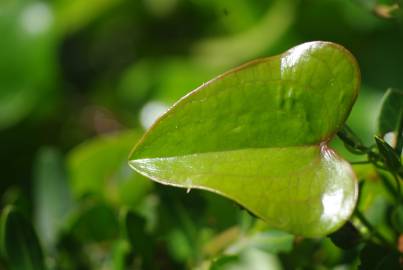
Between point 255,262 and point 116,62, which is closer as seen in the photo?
point 255,262

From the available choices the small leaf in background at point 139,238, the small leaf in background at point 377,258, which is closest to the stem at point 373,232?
the small leaf in background at point 377,258

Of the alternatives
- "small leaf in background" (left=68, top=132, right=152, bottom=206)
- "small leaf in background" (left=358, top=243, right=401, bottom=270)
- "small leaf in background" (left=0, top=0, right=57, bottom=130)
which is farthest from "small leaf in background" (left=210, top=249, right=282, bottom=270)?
"small leaf in background" (left=0, top=0, right=57, bottom=130)

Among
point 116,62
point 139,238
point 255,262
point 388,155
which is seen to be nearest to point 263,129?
point 388,155

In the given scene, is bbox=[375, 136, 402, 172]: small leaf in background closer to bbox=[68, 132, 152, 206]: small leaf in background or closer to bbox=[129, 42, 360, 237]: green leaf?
bbox=[129, 42, 360, 237]: green leaf

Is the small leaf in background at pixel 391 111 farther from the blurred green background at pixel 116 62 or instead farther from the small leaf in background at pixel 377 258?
the blurred green background at pixel 116 62

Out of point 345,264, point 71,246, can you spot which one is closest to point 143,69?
point 71,246

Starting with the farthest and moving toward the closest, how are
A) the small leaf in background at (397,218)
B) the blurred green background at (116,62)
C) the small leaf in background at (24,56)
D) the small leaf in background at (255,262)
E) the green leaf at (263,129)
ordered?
the small leaf in background at (24,56) < the blurred green background at (116,62) < the small leaf in background at (255,262) < the small leaf in background at (397,218) < the green leaf at (263,129)

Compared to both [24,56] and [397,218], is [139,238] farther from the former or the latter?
[24,56]
